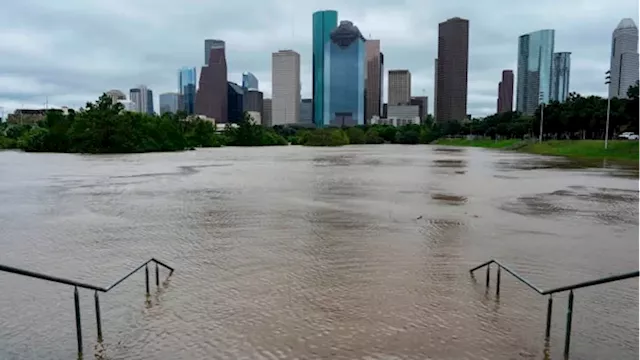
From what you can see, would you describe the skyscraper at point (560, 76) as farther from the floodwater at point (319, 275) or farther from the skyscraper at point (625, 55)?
the floodwater at point (319, 275)

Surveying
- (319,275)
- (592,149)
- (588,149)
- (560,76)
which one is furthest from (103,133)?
(560,76)

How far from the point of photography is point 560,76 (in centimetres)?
13850

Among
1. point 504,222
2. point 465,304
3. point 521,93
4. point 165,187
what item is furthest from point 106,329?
point 521,93

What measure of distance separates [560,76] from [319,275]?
14968 cm

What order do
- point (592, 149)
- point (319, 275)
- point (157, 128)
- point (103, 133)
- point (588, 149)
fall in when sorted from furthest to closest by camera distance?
point (157, 128)
point (103, 133)
point (588, 149)
point (592, 149)
point (319, 275)

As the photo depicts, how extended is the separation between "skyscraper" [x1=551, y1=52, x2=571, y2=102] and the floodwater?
132 metres

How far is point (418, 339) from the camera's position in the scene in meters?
6.05

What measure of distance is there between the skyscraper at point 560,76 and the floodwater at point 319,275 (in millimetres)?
132429

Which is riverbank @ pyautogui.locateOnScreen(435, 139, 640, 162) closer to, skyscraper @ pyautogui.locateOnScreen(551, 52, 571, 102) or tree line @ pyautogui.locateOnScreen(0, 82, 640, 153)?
tree line @ pyautogui.locateOnScreen(0, 82, 640, 153)

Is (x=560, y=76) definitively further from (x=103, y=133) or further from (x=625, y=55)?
(x=103, y=133)

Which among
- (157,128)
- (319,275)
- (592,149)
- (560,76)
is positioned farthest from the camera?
(560,76)

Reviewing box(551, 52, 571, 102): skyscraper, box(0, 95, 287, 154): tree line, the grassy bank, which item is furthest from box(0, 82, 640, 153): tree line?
box(551, 52, 571, 102): skyscraper

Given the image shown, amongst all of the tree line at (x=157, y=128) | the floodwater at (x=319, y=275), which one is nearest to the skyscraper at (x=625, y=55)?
the tree line at (x=157, y=128)

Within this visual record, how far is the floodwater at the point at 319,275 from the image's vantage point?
236 inches
